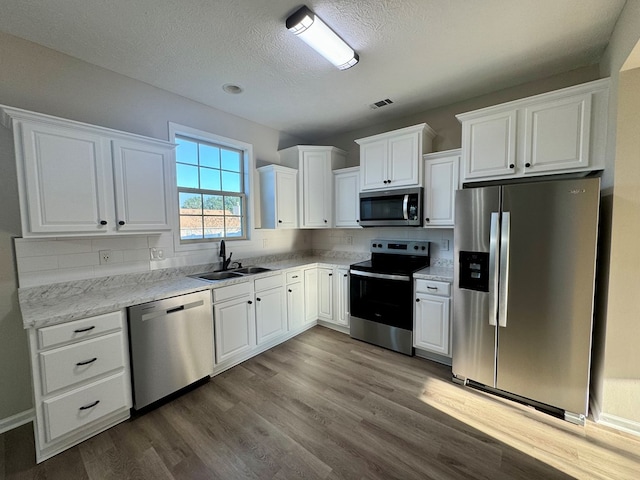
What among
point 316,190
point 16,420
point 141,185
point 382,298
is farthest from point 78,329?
point 316,190

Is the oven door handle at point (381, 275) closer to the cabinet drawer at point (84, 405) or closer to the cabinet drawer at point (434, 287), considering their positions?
the cabinet drawer at point (434, 287)

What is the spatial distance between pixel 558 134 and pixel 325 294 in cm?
281

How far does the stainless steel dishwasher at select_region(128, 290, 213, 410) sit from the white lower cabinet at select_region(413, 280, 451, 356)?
2.06 meters

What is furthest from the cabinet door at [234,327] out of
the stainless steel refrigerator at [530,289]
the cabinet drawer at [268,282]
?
the stainless steel refrigerator at [530,289]

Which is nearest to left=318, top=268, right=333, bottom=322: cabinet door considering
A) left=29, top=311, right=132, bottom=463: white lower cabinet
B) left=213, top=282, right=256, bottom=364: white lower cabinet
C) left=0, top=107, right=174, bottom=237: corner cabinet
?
left=213, top=282, right=256, bottom=364: white lower cabinet

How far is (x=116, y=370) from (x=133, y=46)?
2.38 metres

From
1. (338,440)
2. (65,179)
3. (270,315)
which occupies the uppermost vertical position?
(65,179)

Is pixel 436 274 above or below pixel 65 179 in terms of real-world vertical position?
below

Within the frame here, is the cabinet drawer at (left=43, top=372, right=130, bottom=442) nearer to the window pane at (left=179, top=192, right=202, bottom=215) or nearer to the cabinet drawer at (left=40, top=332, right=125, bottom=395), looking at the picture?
the cabinet drawer at (left=40, top=332, right=125, bottom=395)

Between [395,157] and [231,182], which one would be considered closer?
[395,157]

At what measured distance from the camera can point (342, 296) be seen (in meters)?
3.35

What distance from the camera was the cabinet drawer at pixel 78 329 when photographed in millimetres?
1560

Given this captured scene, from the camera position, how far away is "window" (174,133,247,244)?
2842 mm

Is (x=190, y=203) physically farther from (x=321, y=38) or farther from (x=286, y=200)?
(x=321, y=38)
